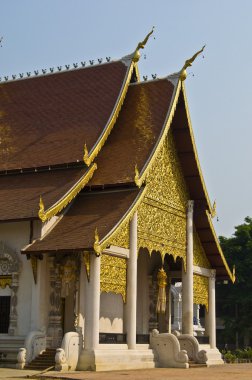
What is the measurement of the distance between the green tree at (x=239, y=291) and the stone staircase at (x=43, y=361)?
21.8 meters

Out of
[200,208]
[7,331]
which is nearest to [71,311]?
[7,331]

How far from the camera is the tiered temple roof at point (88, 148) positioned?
15.5 m

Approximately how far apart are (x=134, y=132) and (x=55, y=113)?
2425mm

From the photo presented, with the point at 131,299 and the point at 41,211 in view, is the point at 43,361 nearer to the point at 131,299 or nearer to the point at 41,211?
the point at 131,299

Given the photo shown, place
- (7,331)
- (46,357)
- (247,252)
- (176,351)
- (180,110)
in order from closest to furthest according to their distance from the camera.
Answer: (46,357), (7,331), (176,351), (180,110), (247,252)

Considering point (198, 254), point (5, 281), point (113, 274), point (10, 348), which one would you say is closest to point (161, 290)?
point (198, 254)

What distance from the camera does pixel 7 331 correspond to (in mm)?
15555

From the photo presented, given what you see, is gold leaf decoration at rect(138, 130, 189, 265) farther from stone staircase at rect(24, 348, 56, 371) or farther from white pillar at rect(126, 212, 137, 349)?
stone staircase at rect(24, 348, 56, 371)

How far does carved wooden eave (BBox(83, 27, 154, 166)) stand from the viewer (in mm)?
16672

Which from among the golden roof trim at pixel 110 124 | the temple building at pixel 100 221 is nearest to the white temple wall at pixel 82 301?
the temple building at pixel 100 221

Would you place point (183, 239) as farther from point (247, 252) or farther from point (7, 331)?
point (247, 252)

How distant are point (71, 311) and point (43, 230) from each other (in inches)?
84.8

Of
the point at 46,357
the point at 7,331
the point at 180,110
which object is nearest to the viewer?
the point at 46,357

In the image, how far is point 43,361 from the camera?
14234mm
